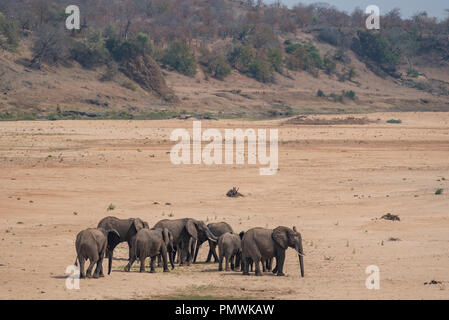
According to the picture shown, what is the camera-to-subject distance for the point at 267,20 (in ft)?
353

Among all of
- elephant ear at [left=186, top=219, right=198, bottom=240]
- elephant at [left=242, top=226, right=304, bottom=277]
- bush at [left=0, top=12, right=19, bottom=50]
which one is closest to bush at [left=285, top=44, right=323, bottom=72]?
bush at [left=0, top=12, right=19, bottom=50]

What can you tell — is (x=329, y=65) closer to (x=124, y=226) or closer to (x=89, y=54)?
(x=89, y=54)

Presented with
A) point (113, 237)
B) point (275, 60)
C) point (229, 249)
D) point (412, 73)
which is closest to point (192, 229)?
point (229, 249)

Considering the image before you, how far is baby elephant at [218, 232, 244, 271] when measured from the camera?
15133 mm

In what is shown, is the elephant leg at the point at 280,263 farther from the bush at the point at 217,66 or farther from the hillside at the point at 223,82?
the bush at the point at 217,66

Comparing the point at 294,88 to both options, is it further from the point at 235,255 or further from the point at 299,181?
the point at 235,255

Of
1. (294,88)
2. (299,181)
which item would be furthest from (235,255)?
(294,88)

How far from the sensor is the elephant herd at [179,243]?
45.4 ft

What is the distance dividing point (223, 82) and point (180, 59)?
453cm

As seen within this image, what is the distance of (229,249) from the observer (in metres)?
15.2

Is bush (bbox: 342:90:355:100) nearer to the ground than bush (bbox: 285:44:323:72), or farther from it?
nearer to the ground

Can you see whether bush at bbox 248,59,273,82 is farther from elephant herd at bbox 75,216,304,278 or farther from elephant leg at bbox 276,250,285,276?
elephant leg at bbox 276,250,285,276

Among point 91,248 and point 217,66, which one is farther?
point 217,66

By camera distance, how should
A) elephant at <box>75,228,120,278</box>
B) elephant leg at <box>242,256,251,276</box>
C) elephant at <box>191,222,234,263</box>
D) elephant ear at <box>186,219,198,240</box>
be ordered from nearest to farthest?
elephant at <box>75,228,120,278</box> → elephant leg at <box>242,256,251,276</box> → elephant ear at <box>186,219,198,240</box> → elephant at <box>191,222,234,263</box>
